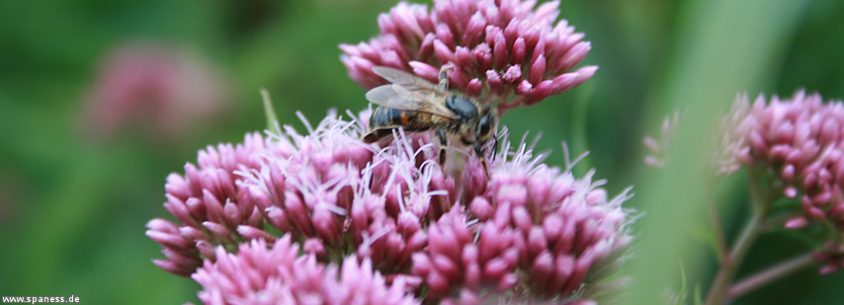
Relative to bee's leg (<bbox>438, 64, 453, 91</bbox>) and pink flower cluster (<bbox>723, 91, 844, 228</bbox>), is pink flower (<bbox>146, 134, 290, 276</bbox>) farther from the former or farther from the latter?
pink flower cluster (<bbox>723, 91, 844, 228</bbox>)

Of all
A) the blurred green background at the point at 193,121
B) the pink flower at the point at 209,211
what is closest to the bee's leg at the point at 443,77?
the pink flower at the point at 209,211

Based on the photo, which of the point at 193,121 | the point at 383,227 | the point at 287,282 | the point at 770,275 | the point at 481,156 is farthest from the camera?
the point at 193,121

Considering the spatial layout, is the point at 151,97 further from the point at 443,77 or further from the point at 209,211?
the point at 443,77

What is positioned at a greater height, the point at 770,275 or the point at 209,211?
the point at 209,211

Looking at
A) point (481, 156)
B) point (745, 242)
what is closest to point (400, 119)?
point (481, 156)

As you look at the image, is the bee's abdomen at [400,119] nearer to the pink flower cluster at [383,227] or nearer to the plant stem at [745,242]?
the pink flower cluster at [383,227]

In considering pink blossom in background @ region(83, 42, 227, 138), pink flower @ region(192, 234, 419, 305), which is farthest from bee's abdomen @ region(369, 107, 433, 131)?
pink blossom in background @ region(83, 42, 227, 138)
